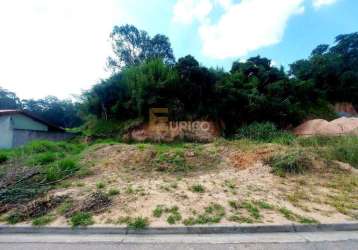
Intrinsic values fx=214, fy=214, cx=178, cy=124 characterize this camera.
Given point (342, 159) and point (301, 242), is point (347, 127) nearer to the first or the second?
point (342, 159)

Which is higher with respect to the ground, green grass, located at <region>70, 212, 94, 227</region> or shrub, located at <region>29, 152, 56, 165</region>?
shrub, located at <region>29, 152, 56, 165</region>

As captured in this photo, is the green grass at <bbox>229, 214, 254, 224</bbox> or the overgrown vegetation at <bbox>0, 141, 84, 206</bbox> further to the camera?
the overgrown vegetation at <bbox>0, 141, 84, 206</bbox>

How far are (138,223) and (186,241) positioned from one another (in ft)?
2.60

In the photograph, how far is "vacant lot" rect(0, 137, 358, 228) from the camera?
351 centimetres

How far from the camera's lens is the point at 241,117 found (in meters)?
13.6

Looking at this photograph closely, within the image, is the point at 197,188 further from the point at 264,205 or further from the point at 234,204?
the point at 264,205

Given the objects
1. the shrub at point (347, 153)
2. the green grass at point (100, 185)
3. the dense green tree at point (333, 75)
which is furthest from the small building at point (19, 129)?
the dense green tree at point (333, 75)

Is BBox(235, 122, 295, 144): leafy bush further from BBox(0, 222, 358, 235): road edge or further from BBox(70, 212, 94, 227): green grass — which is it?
BBox(70, 212, 94, 227): green grass

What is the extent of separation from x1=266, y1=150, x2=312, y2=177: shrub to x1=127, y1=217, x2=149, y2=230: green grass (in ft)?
13.2

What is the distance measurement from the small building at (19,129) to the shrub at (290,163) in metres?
13.7

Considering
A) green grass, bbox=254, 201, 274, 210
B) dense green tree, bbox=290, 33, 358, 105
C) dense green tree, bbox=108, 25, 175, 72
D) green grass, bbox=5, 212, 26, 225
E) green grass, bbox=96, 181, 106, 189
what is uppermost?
dense green tree, bbox=108, 25, 175, 72

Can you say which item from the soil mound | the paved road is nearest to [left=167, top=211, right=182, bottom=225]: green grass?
the paved road

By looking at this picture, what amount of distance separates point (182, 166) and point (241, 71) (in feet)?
35.6

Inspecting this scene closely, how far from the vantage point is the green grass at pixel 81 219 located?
3.29m
